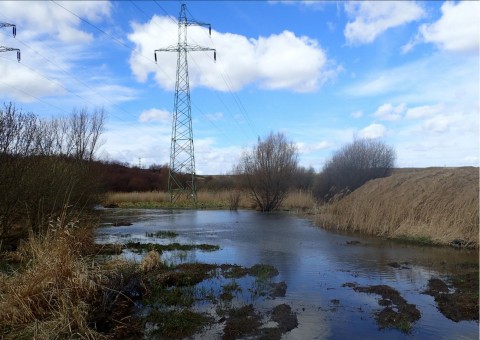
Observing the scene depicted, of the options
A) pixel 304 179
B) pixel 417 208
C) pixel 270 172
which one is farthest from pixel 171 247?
pixel 304 179

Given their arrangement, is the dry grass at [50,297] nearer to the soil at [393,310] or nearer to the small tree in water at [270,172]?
the soil at [393,310]

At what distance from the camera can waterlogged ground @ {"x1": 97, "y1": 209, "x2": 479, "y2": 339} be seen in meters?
6.44

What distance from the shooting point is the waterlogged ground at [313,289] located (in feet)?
21.1

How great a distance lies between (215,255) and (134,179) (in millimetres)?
47619

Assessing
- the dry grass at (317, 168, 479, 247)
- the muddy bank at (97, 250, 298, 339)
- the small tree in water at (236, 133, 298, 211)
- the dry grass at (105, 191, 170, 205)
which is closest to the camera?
the muddy bank at (97, 250, 298, 339)

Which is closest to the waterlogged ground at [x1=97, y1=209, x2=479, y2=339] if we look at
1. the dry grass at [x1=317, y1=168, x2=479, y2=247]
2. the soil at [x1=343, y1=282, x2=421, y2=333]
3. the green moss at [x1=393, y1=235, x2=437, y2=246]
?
the soil at [x1=343, y1=282, x2=421, y2=333]

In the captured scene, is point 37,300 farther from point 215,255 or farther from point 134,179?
point 134,179

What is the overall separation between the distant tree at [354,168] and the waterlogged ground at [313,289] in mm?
21378

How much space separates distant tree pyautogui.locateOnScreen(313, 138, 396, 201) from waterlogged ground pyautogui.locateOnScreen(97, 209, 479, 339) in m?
21.4

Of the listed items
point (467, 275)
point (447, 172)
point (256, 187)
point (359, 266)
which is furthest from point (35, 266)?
point (256, 187)

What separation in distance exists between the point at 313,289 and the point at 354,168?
97.4ft

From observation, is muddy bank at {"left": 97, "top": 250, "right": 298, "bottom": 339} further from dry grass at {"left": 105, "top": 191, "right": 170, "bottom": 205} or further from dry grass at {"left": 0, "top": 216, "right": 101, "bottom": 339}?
dry grass at {"left": 105, "top": 191, "right": 170, "bottom": 205}

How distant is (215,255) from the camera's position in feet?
42.0

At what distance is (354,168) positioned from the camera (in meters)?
37.2
